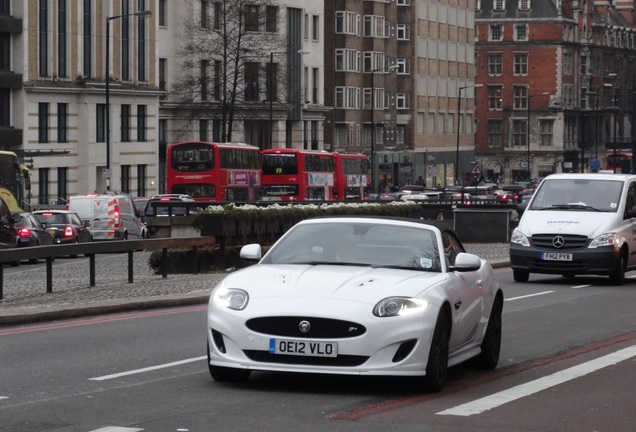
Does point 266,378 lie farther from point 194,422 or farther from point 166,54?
point 166,54

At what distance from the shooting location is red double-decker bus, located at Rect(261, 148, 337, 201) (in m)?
74.8

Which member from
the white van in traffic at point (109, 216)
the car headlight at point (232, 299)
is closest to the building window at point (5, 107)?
the white van in traffic at point (109, 216)

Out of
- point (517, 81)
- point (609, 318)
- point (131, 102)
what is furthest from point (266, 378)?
point (517, 81)

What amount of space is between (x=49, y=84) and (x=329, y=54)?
3907 cm

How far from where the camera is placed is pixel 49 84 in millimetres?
75062

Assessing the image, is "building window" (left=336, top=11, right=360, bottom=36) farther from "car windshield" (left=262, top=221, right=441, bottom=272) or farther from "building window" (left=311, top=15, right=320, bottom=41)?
"car windshield" (left=262, top=221, right=441, bottom=272)

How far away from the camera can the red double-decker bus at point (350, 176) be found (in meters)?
78.6

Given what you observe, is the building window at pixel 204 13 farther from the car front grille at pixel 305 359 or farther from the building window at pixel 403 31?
the car front grille at pixel 305 359

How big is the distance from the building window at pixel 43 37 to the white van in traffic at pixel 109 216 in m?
20.9

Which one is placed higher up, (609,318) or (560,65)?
(560,65)

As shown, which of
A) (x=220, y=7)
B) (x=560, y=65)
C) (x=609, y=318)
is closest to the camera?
(x=609, y=318)

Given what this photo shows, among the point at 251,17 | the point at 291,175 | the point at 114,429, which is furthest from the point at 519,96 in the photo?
the point at 114,429

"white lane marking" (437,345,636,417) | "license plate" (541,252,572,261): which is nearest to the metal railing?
"license plate" (541,252,572,261)

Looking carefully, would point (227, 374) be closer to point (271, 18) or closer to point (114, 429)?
point (114, 429)
